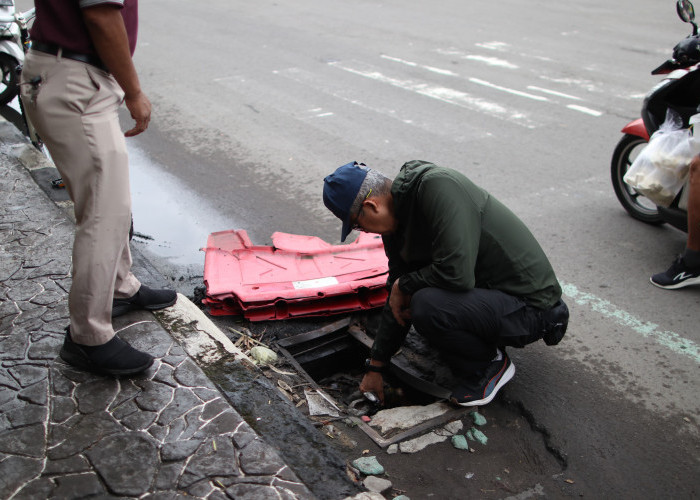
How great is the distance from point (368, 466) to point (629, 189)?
337cm

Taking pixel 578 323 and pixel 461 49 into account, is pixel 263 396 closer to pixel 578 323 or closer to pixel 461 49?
pixel 578 323

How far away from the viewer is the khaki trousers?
8.46 ft

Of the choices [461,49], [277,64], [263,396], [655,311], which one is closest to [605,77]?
[461,49]

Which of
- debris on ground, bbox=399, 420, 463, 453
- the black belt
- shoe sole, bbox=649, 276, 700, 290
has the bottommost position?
debris on ground, bbox=399, 420, 463, 453

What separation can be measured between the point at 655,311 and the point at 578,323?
505 mm

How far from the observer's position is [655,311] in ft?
12.6

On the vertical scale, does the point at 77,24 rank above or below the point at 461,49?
above

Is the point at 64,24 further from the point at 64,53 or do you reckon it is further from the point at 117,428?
the point at 117,428

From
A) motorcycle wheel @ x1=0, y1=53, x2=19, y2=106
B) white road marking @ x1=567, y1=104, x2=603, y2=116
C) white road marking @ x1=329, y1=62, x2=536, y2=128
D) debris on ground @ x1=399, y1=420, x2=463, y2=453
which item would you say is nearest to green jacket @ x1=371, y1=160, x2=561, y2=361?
debris on ground @ x1=399, y1=420, x2=463, y2=453

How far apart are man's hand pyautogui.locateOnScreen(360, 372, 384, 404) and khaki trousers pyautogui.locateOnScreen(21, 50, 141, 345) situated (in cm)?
127

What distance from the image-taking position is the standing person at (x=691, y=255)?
4.02 metres

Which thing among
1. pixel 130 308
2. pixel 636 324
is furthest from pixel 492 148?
pixel 130 308

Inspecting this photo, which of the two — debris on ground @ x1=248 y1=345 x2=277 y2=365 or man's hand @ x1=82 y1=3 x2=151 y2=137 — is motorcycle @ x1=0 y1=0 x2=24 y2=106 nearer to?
man's hand @ x1=82 y1=3 x2=151 y2=137

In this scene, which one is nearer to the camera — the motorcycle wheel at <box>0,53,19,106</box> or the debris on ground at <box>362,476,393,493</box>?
the debris on ground at <box>362,476,393,493</box>
